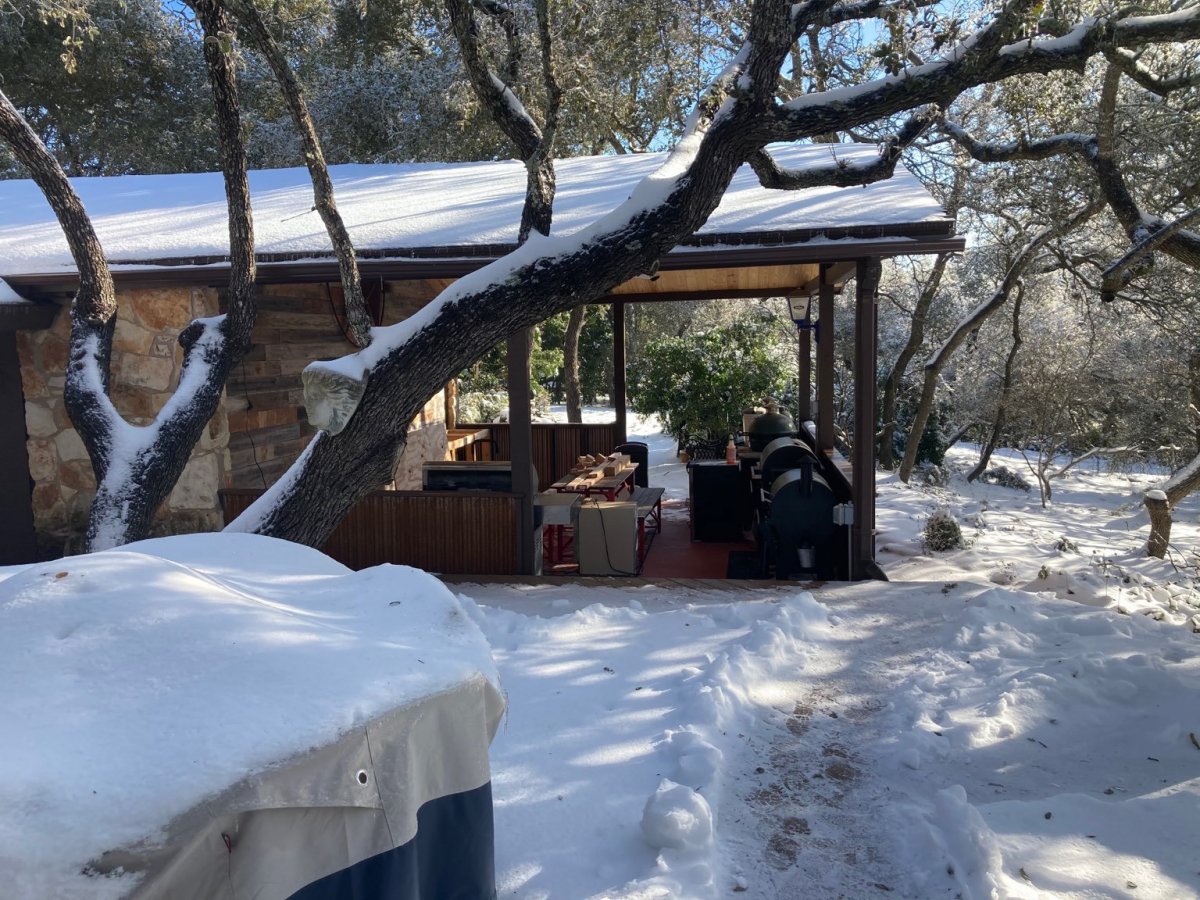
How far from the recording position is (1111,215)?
12.4m

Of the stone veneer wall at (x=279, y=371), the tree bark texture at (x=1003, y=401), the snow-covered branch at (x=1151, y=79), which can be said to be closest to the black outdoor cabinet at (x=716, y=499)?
the stone veneer wall at (x=279, y=371)

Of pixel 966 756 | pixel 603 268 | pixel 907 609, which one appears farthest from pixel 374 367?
pixel 907 609

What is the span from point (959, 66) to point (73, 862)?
4.49m

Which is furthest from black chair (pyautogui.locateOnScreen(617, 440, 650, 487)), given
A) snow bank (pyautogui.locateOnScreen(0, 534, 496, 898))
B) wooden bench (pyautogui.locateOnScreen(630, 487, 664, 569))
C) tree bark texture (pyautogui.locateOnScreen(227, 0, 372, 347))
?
snow bank (pyautogui.locateOnScreen(0, 534, 496, 898))

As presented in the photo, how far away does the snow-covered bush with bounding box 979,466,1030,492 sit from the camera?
17.0 meters

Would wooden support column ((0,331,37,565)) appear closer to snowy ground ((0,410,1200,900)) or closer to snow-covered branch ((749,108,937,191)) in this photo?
snowy ground ((0,410,1200,900))

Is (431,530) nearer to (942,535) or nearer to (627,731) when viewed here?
(627,731)

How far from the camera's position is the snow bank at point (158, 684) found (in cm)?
139

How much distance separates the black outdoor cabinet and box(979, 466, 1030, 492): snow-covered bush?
33.2ft

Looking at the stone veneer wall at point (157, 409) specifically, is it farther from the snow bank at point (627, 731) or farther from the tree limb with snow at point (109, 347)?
the snow bank at point (627, 731)

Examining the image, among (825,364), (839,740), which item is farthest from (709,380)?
(839,740)

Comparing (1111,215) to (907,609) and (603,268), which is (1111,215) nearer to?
(907,609)

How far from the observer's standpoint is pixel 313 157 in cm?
449

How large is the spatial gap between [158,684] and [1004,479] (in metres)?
17.8
